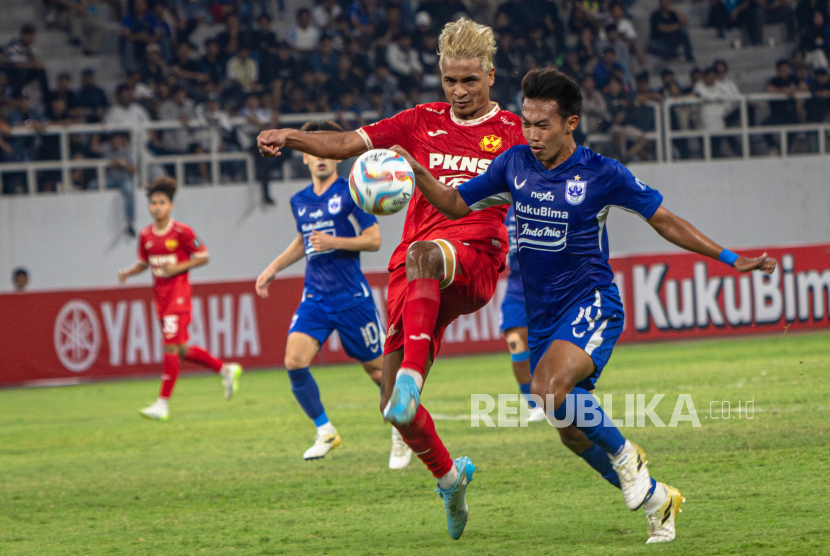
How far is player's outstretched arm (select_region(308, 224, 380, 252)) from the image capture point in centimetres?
767

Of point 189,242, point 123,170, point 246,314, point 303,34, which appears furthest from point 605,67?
point 189,242

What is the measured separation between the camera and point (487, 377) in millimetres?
12703

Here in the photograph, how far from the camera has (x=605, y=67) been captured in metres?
19.3

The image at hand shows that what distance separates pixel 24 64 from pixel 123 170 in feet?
10.6

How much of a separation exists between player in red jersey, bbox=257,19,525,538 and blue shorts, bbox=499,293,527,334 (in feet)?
10.1

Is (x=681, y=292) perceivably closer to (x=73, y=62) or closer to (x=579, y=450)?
(x=579, y=450)

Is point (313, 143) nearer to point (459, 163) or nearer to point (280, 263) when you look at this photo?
point (459, 163)

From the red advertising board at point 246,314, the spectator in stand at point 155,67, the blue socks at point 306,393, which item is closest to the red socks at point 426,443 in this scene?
the blue socks at point 306,393

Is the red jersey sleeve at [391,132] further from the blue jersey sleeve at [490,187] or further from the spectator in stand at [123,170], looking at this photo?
the spectator in stand at [123,170]

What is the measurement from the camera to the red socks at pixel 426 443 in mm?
4871

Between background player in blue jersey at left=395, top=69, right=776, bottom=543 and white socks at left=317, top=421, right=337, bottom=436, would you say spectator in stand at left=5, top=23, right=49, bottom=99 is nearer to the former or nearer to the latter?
white socks at left=317, top=421, right=337, bottom=436

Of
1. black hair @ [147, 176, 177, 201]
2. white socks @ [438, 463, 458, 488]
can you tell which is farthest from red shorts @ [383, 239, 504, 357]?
black hair @ [147, 176, 177, 201]

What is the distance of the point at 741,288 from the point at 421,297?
38.8 ft

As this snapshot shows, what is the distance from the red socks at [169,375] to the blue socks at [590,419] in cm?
715
